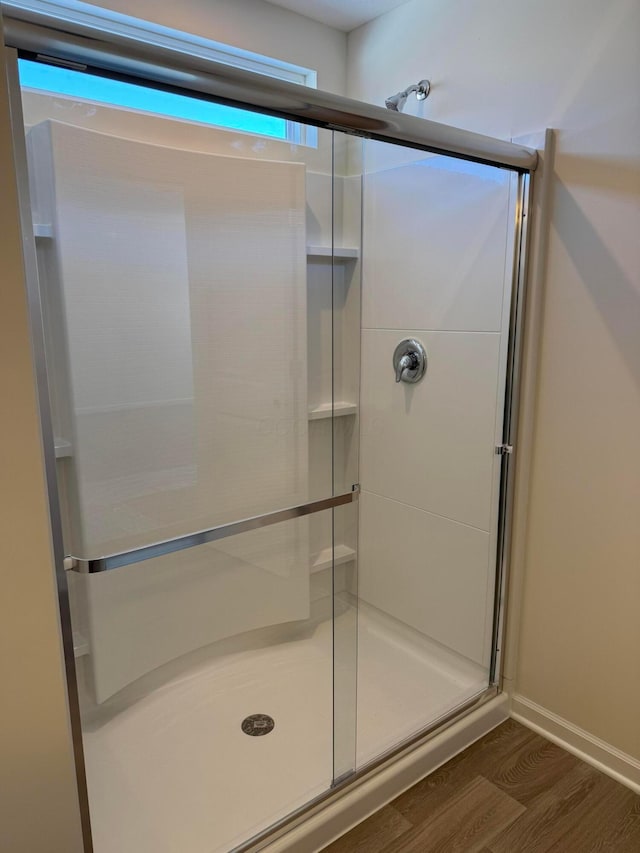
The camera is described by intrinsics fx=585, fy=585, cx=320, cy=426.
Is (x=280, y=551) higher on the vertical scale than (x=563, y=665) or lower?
higher

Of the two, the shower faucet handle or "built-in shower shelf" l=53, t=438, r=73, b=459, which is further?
the shower faucet handle

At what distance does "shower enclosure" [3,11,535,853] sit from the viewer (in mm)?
1555

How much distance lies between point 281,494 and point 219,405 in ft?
1.21

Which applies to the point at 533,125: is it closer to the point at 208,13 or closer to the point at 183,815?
the point at 208,13

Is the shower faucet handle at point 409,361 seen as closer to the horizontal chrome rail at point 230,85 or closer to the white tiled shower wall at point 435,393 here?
the white tiled shower wall at point 435,393

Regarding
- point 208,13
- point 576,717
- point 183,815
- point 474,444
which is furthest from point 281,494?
point 208,13

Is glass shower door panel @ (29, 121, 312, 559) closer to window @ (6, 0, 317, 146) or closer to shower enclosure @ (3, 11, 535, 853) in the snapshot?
shower enclosure @ (3, 11, 535, 853)

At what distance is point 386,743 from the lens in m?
1.69

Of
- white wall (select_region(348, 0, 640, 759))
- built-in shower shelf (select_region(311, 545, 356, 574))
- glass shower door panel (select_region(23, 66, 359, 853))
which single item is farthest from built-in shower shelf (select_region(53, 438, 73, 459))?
white wall (select_region(348, 0, 640, 759))

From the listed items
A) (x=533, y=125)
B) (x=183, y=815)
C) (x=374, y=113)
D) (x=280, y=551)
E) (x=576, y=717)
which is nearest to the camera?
(x=374, y=113)

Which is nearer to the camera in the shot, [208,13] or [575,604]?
[575,604]

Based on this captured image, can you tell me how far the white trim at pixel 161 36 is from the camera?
5.48 ft

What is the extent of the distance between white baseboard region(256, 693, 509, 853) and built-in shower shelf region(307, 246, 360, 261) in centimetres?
150

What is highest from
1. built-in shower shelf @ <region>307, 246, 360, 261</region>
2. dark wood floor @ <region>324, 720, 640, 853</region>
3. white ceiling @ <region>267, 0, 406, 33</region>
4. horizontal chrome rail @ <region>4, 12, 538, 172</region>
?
white ceiling @ <region>267, 0, 406, 33</region>
